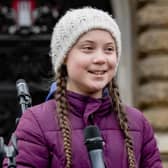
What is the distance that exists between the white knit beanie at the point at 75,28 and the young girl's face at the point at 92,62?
15mm

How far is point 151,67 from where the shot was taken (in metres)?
5.73

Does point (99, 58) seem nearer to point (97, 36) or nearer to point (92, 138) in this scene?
point (97, 36)

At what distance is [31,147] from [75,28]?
1.12ft

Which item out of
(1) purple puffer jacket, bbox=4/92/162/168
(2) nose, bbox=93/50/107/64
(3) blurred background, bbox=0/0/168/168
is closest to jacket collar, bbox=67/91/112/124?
(1) purple puffer jacket, bbox=4/92/162/168

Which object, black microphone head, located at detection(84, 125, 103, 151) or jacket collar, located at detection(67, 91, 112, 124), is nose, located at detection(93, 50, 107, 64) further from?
black microphone head, located at detection(84, 125, 103, 151)

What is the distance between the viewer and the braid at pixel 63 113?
2209mm

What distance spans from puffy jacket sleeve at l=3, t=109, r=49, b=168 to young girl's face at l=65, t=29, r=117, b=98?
17 centimetres

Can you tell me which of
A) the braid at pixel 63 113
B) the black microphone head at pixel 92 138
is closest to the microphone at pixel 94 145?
the black microphone head at pixel 92 138

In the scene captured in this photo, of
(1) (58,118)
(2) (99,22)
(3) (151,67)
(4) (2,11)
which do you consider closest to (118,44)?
(2) (99,22)

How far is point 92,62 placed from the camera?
7.44 ft

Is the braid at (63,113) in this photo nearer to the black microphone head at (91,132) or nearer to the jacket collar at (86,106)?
the jacket collar at (86,106)

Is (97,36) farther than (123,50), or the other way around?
(123,50)

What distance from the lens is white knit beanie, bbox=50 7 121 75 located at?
2.31m

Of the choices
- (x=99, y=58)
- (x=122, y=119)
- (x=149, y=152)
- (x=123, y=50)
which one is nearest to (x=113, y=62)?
(x=99, y=58)
